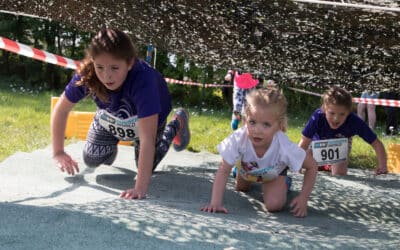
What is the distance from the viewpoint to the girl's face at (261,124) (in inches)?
99.2

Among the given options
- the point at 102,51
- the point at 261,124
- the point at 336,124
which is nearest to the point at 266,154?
the point at 261,124

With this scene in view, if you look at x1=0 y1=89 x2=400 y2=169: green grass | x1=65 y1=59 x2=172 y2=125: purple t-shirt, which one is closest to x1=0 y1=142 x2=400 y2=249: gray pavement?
x1=65 y1=59 x2=172 y2=125: purple t-shirt

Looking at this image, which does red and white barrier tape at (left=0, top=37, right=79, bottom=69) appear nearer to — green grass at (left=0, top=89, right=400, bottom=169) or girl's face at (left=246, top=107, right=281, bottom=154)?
green grass at (left=0, top=89, right=400, bottom=169)

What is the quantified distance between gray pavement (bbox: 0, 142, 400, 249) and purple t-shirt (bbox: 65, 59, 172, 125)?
36 cm

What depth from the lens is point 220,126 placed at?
6.33m

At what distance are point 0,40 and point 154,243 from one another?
232 centimetres

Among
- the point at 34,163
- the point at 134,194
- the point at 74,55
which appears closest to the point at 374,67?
the point at 134,194

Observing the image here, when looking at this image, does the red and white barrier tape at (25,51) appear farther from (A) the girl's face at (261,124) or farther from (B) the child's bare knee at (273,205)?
(B) the child's bare knee at (273,205)

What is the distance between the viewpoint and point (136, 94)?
2586 mm

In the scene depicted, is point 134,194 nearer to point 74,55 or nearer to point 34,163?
point 34,163

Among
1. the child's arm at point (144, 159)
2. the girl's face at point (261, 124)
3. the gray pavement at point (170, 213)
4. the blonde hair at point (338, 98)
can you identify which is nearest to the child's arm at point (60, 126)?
the gray pavement at point (170, 213)

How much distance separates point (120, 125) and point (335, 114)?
1433 mm

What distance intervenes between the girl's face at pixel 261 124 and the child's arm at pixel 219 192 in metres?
0.18

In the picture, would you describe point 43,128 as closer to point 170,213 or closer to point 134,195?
point 134,195
